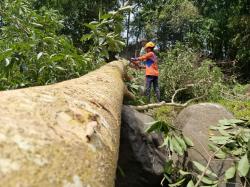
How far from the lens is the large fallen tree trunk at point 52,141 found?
111cm

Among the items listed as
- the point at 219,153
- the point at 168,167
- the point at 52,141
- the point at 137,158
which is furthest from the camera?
the point at 137,158

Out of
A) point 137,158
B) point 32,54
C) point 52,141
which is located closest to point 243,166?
point 137,158

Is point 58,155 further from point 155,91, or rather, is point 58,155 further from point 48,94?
point 155,91

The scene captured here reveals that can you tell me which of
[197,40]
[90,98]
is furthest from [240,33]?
[90,98]

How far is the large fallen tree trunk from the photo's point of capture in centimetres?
111

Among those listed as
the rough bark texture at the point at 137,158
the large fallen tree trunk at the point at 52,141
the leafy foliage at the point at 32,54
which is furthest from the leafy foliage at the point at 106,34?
the large fallen tree trunk at the point at 52,141

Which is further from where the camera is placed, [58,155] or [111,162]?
[111,162]

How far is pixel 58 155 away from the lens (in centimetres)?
122

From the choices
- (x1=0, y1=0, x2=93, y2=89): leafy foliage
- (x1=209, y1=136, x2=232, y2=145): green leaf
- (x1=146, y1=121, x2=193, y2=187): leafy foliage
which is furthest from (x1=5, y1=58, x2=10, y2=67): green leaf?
(x1=209, y1=136, x2=232, y2=145): green leaf

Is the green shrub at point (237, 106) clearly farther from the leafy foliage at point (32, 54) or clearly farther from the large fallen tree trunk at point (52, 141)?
the large fallen tree trunk at point (52, 141)

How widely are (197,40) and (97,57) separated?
11.7m

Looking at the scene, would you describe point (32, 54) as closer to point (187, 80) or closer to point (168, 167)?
point (168, 167)

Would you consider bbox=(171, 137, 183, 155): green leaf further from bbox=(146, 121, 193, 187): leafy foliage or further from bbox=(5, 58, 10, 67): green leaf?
bbox=(5, 58, 10, 67): green leaf

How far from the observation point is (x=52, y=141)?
1.27m
